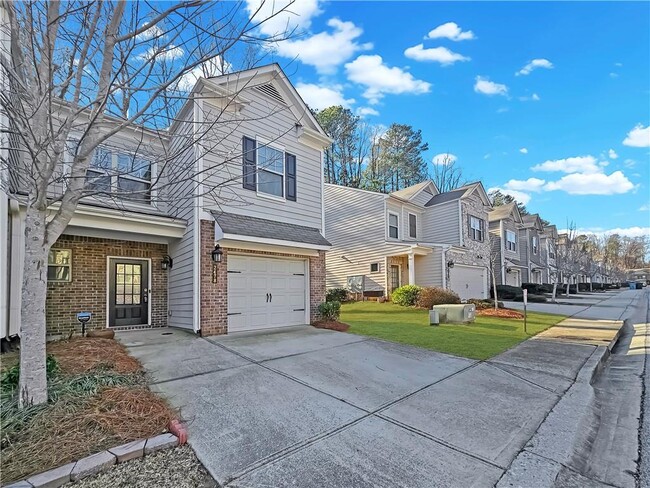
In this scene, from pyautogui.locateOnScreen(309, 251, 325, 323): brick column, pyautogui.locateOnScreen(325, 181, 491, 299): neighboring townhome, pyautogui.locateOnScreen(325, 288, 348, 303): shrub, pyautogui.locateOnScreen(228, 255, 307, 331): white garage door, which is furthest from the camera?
pyautogui.locateOnScreen(325, 181, 491, 299): neighboring townhome

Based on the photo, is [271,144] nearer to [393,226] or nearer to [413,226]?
[393,226]

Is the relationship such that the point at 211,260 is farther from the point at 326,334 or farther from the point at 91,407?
the point at 91,407

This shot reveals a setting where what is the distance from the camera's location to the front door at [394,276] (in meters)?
19.4

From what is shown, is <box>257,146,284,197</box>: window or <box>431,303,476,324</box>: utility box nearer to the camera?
<box>257,146,284,197</box>: window

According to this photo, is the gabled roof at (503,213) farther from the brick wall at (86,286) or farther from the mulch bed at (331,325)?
the brick wall at (86,286)

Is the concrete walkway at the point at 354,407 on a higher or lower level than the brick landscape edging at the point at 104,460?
lower

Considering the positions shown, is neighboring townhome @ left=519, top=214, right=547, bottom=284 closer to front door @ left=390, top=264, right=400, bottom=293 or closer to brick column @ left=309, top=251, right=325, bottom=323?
front door @ left=390, top=264, right=400, bottom=293

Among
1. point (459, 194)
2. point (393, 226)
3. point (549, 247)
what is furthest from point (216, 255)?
point (549, 247)

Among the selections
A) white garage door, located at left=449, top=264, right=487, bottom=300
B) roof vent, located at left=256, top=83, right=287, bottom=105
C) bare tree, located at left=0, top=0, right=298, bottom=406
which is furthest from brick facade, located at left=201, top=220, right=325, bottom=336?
white garage door, located at left=449, top=264, right=487, bottom=300

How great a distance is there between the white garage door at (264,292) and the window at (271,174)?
2.05 metres

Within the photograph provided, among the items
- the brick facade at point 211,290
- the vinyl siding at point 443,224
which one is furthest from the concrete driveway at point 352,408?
the vinyl siding at point 443,224

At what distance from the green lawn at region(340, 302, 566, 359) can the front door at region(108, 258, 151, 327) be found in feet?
20.1

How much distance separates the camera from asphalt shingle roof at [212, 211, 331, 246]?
8695 mm

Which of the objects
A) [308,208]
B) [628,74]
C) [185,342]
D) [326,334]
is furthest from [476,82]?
[185,342]
